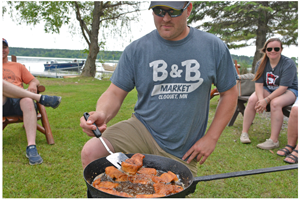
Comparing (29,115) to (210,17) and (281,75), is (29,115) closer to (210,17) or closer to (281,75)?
(281,75)

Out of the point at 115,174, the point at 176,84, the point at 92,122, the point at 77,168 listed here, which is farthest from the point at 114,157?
the point at 77,168

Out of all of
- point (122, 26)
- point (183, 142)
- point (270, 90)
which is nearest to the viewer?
point (183, 142)

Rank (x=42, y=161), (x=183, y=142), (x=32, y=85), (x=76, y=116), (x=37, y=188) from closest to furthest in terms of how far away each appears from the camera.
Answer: (x=183, y=142) → (x=37, y=188) → (x=42, y=161) → (x=32, y=85) → (x=76, y=116)

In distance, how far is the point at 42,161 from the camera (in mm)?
3348

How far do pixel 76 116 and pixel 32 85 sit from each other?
1.72 meters

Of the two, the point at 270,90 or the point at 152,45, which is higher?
the point at 152,45

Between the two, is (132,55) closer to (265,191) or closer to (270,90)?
(265,191)

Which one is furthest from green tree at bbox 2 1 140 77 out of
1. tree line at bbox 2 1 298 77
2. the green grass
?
the green grass

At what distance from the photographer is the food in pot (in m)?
1.41

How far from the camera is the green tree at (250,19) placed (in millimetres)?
11500

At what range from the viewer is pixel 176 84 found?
185 cm

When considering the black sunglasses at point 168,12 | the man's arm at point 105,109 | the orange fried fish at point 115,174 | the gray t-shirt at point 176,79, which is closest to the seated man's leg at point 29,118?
the man's arm at point 105,109

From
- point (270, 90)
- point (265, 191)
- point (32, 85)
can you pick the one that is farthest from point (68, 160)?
point (270, 90)

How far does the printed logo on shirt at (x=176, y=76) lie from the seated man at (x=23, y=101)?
2.34 meters
